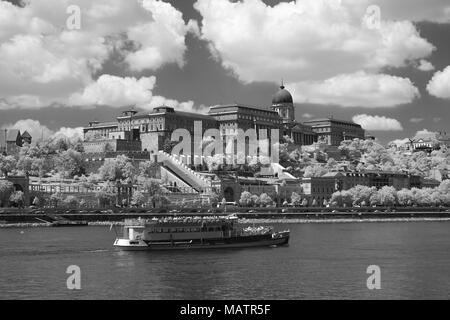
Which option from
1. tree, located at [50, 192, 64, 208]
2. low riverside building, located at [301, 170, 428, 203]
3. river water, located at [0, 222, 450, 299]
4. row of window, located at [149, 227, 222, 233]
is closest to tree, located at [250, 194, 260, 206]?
low riverside building, located at [301, 170, 428, 203]

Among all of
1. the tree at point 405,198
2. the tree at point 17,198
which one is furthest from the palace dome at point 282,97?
the tree at point 17,198

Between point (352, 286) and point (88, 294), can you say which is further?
point (352, 286)

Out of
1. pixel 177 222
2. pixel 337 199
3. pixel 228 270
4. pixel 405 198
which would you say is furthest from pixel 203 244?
pixel 405 198

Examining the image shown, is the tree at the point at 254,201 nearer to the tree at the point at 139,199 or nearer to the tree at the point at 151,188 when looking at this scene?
the tree at the point at 151,188

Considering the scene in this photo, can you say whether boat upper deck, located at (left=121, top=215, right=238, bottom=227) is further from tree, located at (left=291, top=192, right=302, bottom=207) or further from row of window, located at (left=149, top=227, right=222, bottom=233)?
tree, located at (left=291, top=192, right=302, bottom=207)
